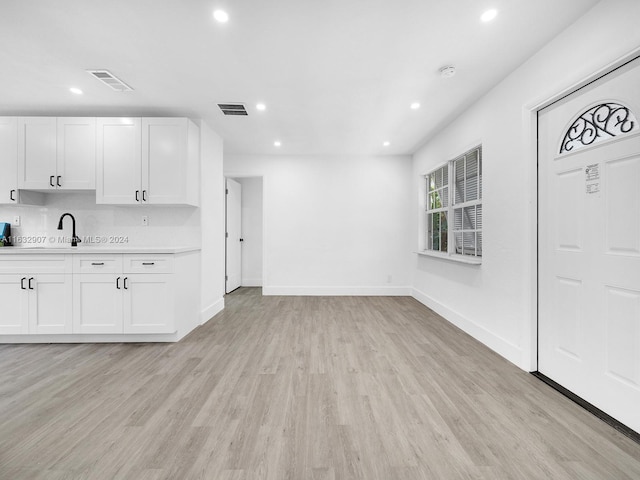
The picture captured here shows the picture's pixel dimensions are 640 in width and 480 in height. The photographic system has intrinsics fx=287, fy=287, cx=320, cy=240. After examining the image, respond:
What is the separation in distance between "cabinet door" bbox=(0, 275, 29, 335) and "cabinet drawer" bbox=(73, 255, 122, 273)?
22.2 inches

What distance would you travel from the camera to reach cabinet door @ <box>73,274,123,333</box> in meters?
3.01

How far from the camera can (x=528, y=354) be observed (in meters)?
2.44

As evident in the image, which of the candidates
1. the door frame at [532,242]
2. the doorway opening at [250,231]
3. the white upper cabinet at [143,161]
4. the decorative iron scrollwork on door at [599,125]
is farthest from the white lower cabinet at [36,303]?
the decorative iron scrollwork on door at [599,125]

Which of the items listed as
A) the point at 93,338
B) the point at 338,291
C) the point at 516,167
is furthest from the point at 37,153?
the point at 516,167

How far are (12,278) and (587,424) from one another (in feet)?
16.5

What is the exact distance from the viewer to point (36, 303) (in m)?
3.00

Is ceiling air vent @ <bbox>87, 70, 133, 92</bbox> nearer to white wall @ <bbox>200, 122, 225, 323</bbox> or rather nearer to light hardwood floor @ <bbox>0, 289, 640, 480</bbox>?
white wall @ <bbox>200, 122, 225, 323</bbox>

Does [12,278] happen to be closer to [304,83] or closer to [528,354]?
[304,83]

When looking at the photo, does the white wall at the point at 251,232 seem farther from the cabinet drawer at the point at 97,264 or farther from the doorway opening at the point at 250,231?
the cabinet drawer at the point at 97,264

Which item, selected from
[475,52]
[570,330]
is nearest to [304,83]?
[475,52]

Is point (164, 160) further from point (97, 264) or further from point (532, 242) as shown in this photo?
point (532, 242)

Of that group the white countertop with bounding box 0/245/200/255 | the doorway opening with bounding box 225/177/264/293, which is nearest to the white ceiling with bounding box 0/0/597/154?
the white countertop with bounding box 0/245/200/255

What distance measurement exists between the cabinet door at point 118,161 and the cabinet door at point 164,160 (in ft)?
0.34

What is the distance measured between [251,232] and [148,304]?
11.9 ft
